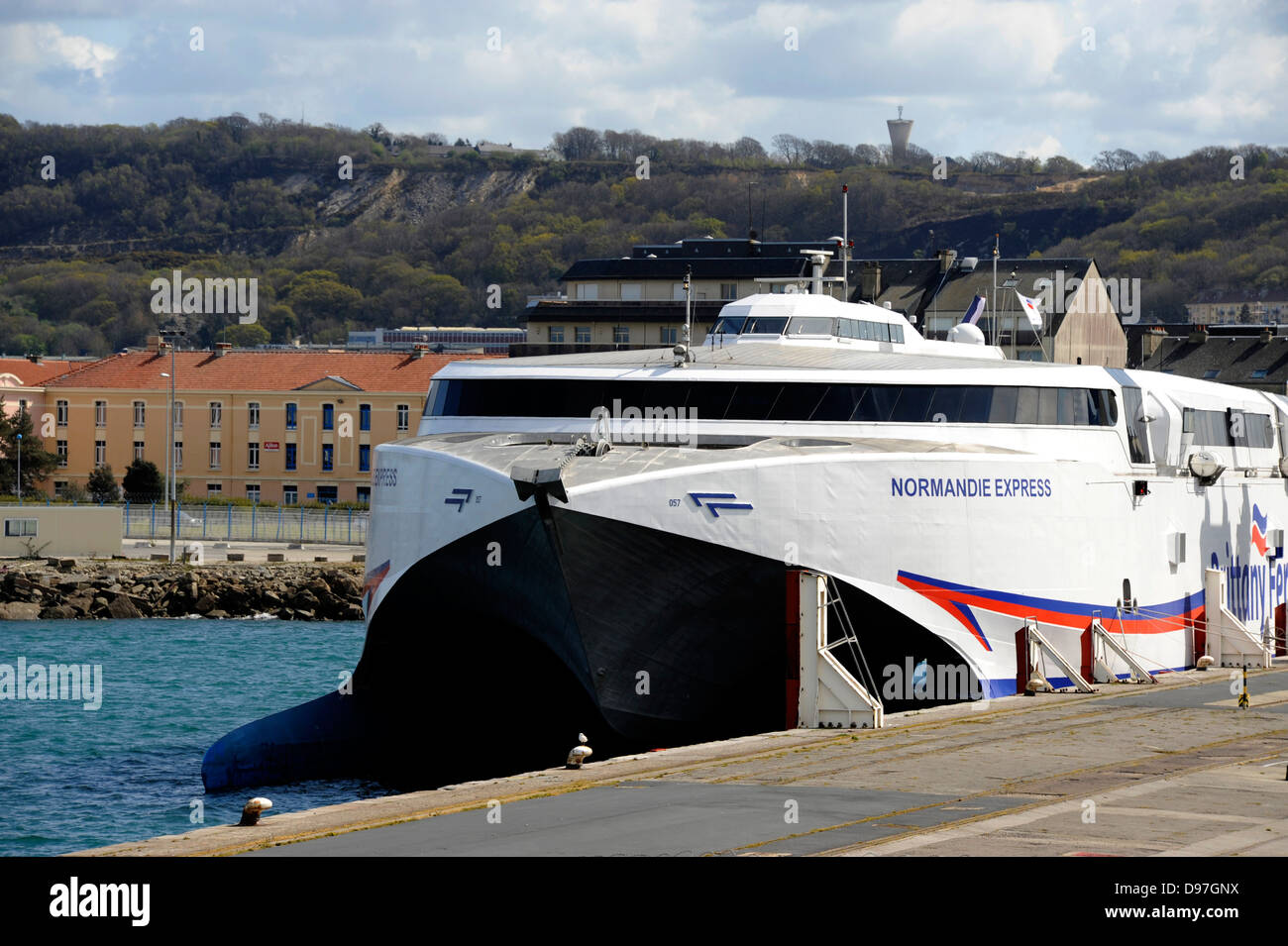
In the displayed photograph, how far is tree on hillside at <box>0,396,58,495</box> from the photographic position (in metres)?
85.5

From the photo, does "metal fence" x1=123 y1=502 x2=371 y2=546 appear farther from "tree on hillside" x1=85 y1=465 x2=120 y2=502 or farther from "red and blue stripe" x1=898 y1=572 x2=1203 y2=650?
"red and blue stripe" x1=898 y1=572 x2=1203 y2=650

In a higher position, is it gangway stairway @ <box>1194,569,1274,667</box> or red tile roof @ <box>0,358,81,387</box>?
red tile roof @ <box>0,358,81,387</box>

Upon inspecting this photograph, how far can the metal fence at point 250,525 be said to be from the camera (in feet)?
245

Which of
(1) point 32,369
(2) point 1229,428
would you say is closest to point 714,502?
(2) point 1229,428

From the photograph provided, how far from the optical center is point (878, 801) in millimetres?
16094

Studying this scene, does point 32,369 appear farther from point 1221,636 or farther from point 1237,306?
point 1237,306

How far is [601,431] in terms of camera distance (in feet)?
77.9

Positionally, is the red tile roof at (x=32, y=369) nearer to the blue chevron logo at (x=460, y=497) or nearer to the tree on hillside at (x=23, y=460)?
the tree on hillside at (x=23, y=460)

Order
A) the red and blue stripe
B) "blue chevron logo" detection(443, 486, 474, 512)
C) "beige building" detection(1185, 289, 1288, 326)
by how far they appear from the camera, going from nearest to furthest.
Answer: "blue chevron logo" detection(443, 486, 474, 512), the red and blue stripe, "beige building" detection(1185, 289, 1288, 326)

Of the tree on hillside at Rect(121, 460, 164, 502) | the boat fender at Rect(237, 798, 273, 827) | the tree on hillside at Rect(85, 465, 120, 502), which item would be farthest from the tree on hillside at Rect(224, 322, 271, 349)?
the boat fender at Rect(237, 798, 273, 827)

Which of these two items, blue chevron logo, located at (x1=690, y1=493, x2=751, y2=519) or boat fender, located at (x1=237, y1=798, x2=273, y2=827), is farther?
blue chevron logo, located at (x1=690, y1=493, x2=751, y2=519)

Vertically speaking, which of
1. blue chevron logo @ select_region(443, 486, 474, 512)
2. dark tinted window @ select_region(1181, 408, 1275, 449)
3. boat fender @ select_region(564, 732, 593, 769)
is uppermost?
dark tinted window @ select_region(1181, 408, 1275, 449)

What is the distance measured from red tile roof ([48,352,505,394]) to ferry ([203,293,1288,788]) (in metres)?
62.2
